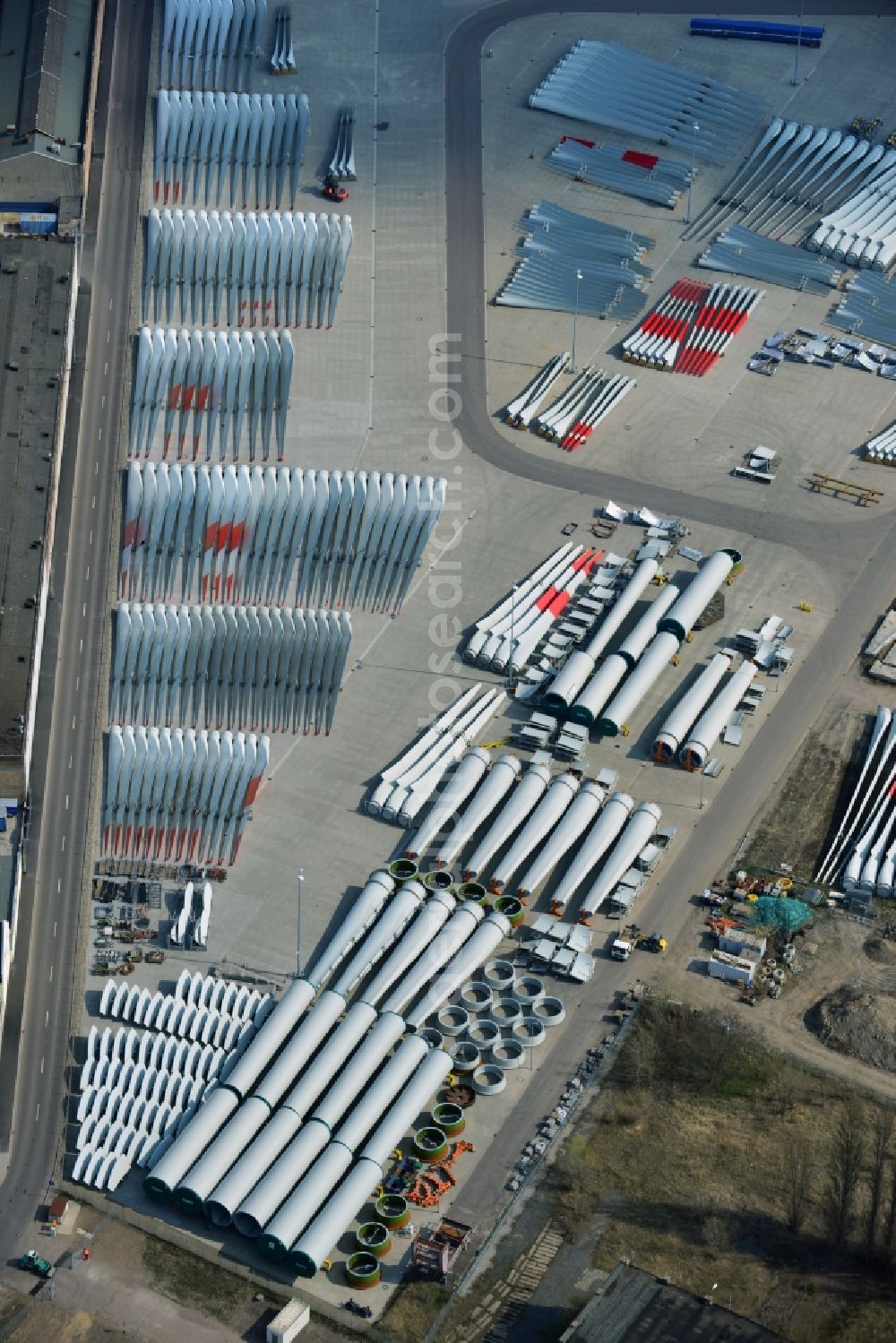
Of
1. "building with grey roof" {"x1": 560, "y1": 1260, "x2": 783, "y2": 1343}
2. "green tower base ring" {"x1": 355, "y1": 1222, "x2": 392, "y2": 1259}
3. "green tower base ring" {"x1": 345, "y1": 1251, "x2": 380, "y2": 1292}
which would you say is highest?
"building with grey roof" {"x1": 560, "y1": 1260, "x2": 783, "y2": 1343}

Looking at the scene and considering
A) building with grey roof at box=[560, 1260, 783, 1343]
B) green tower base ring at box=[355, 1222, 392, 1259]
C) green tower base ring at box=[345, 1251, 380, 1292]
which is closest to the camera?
building with grey roof at box=[560, 1260, 783, 1343]

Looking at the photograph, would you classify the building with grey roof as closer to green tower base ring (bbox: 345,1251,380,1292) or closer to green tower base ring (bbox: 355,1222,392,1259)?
green tower base ring (bbox: 345,1251,380,1292)

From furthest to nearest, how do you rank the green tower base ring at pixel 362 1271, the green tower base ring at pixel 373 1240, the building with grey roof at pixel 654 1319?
1. the green tower base ring at pixel 373 1240
2. the green tower base ring at pixel 362 1271
3. the building with grey roof at pixel 654 1319

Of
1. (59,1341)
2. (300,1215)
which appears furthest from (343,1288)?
(59,1341)

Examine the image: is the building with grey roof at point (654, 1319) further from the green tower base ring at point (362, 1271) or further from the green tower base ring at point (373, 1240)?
the green tower base ring at point (373, 1240)

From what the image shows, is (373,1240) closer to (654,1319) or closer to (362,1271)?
(362,1271)

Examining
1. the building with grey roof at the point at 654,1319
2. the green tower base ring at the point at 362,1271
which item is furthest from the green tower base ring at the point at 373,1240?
the building with grey roof at the point at 654,1319

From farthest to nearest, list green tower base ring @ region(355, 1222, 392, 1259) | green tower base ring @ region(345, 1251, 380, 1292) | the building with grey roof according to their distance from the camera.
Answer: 1. green tower base ring @ region(355, 1222, 392, 1259)
2. green tower base ring @ region(345, 1251, 380, 1292)
3. the building with grey roof

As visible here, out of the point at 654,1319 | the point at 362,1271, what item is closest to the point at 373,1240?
the point at 362,1271

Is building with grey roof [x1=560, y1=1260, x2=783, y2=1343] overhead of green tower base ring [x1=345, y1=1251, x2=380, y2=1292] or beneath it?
overhead

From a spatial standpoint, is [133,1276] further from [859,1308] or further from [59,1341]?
[859,1308]

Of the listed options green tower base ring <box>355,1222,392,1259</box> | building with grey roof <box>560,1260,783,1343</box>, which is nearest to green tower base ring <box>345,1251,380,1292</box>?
green tower base ring <box>355,1222,392,1259</box>

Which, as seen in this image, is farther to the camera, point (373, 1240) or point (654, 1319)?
point (373, 1240)
